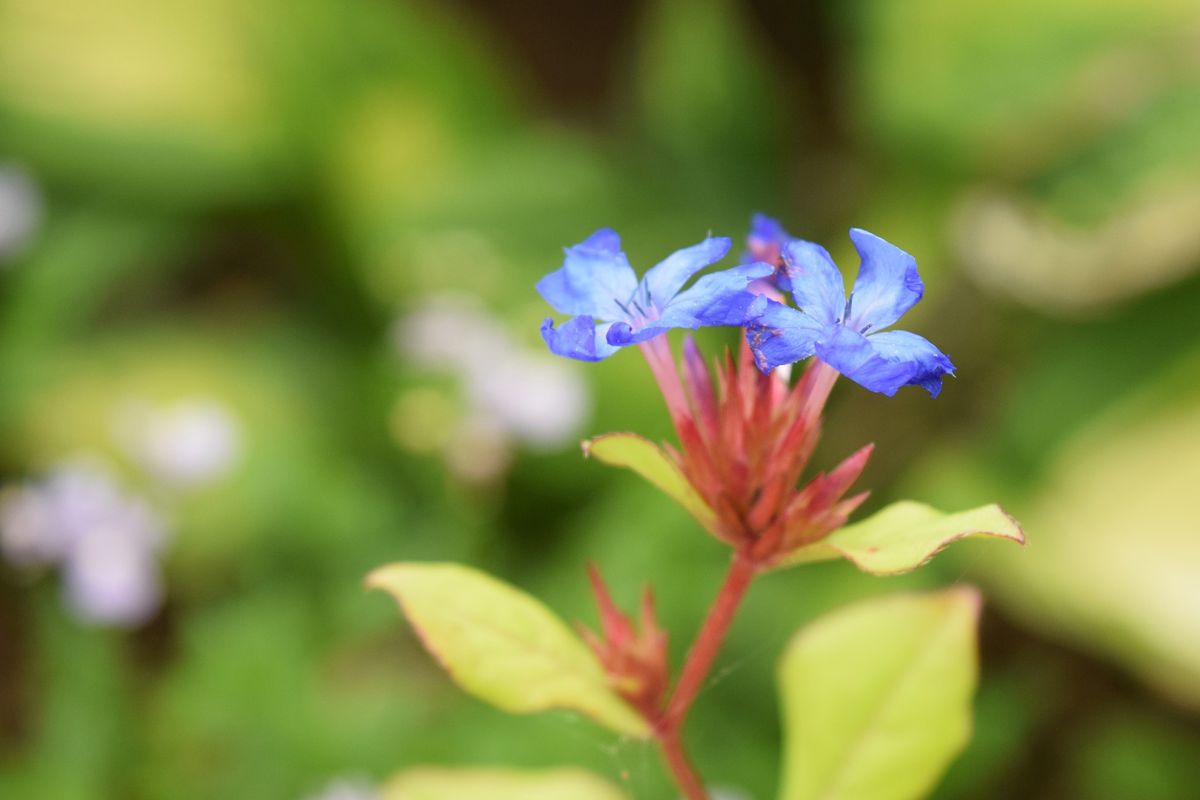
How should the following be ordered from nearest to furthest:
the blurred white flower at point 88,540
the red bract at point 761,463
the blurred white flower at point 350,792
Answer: the red bract at point 761,463
the blurred white flower at point 350,792
the blurred white flower at point 88,540

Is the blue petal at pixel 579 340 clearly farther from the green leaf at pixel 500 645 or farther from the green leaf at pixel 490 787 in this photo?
the green leaf at pixel 490 787

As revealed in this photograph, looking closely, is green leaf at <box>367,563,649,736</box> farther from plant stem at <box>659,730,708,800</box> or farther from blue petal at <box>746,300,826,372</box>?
blue petal at <box>746,300,826,372</box>

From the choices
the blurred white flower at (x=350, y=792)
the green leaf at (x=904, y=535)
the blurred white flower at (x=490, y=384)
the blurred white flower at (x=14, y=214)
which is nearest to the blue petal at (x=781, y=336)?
the green leaf at (x=904, y=535)

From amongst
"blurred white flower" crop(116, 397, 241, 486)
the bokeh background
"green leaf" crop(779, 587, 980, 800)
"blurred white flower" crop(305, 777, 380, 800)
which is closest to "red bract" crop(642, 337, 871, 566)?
"green leaf" crop(779, 587, 980, 800)

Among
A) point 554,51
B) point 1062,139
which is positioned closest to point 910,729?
point 1062,139

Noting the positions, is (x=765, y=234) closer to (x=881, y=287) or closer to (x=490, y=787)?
(x=881, y=287)

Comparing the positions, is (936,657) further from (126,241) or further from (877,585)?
(126,241)

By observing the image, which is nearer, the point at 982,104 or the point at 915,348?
the point at 915,348
